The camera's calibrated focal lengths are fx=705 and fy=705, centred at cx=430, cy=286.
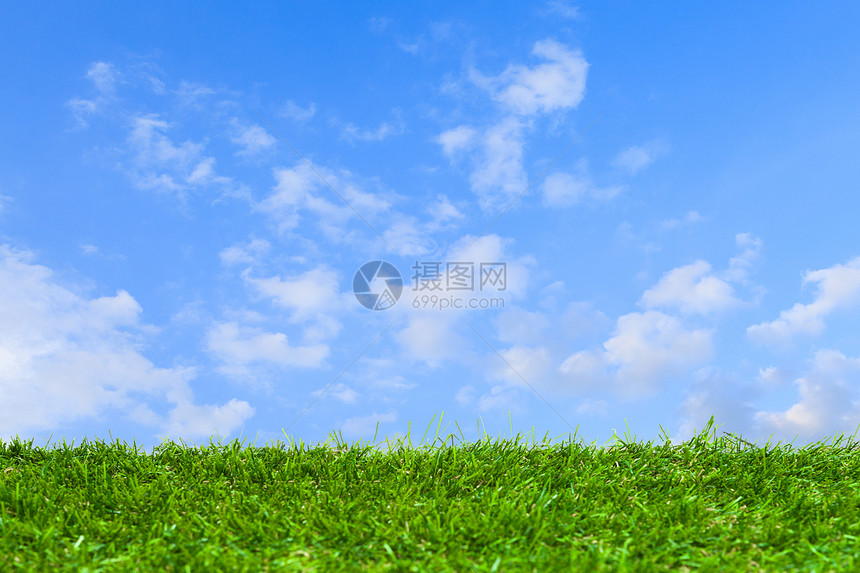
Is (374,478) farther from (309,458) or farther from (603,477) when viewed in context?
(603,477)

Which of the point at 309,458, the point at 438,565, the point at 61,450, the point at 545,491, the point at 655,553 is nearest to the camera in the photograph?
the point at 438,565

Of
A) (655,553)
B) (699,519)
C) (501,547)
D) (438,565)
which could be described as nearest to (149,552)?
(438,565)

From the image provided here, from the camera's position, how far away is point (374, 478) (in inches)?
205

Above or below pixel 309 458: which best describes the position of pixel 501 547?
below

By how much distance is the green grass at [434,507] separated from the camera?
3.90 metres

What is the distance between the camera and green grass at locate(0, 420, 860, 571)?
153 inches

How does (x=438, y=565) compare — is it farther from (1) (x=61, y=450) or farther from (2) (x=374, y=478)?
(1) (x=61, y=450)

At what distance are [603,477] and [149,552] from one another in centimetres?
306

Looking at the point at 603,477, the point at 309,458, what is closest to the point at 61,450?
the point at 309,458

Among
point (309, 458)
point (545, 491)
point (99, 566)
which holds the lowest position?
point (99, 566)

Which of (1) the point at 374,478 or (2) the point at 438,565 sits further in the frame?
(1) the point at 374,478

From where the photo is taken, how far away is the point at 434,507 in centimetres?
443

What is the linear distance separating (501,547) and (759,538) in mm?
1568

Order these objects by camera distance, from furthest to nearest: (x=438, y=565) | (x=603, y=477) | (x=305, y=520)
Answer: (x=603, y=477) < (x=305, y=520) < (x=438, y=565)
